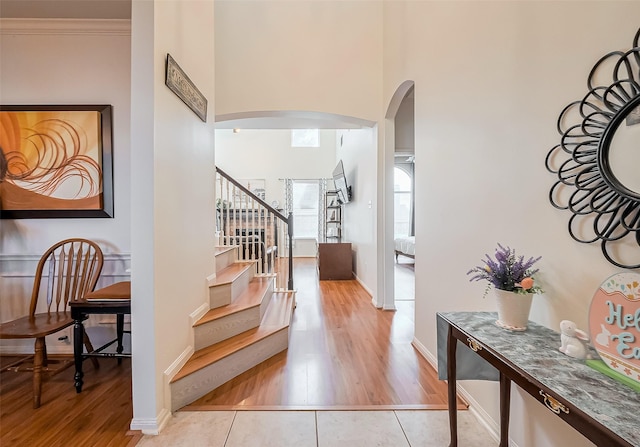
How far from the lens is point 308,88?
3701 mm

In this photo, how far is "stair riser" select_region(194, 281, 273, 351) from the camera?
7.03 feet

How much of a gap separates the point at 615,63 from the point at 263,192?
7.89m

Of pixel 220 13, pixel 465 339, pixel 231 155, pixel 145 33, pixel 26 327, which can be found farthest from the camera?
pixel 231 155

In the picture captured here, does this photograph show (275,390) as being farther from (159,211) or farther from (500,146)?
(500,146)

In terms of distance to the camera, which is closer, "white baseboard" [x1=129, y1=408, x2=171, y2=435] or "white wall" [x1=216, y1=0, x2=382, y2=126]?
"white baseboard" [x1=129, y1=408, x2=171, y2=435]

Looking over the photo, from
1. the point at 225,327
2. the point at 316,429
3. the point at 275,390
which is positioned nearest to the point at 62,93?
the point at 225,327

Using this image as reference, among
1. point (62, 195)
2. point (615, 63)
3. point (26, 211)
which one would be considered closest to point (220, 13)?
point (62, 195)

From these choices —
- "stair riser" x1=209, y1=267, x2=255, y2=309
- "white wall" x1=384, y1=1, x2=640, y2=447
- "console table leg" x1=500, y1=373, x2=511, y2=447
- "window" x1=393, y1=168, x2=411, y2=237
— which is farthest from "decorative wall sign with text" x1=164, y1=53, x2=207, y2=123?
"window" x1=393, y1=168, x2=411, y2=237

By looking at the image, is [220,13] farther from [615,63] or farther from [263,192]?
[263,192]

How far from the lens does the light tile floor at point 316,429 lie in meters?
1.54

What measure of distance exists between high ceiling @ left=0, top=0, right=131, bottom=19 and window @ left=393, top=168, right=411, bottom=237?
7.80 meters

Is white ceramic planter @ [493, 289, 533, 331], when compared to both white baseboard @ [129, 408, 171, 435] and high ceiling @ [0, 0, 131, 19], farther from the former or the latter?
high ceiling @ [0, 0, 131, 19]

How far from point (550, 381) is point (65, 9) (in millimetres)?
3832

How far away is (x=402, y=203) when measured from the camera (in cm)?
904
